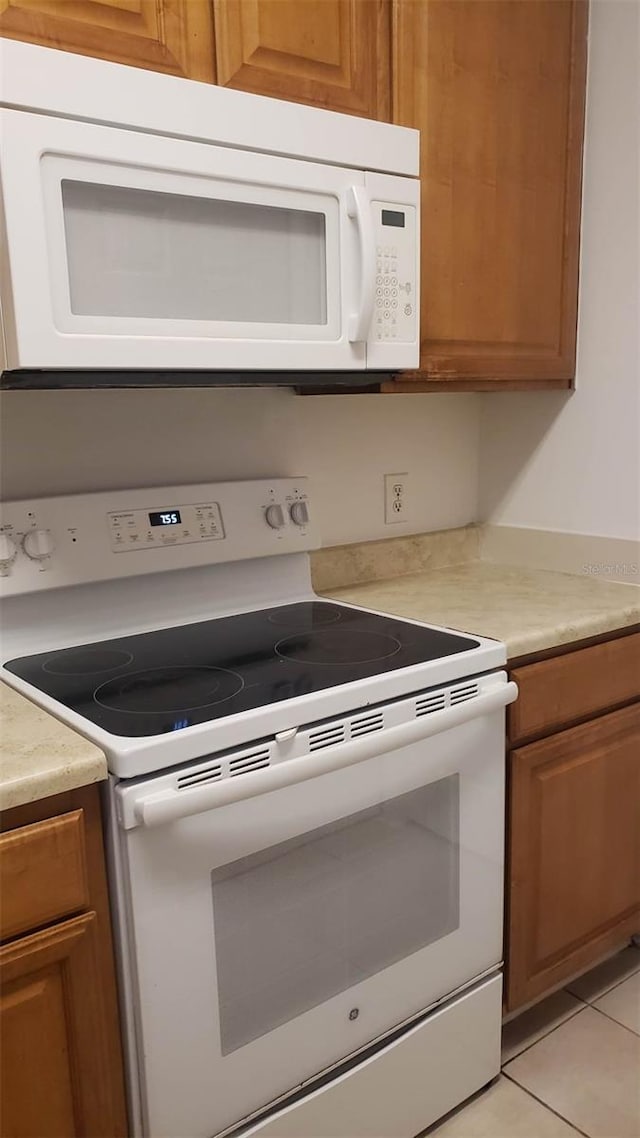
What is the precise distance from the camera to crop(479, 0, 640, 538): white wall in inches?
67.6

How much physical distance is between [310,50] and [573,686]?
1.17 m

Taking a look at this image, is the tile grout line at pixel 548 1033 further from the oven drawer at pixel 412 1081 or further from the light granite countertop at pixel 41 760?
the light granite countertop at pixel 41 760

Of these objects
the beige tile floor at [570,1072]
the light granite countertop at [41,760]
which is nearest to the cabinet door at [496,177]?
the light granite countertop at [41,760]

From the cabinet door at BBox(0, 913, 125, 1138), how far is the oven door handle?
0.54ft

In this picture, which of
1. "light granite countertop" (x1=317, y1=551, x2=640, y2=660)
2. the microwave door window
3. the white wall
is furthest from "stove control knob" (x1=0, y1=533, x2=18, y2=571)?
the white wall

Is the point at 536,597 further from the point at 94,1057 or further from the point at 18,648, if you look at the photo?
the point at 94,1057

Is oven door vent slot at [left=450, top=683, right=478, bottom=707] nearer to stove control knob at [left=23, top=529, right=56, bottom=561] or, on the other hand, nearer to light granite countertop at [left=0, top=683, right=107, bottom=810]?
light granite countertop at [left=0, top=683, right=107, bottom=810]

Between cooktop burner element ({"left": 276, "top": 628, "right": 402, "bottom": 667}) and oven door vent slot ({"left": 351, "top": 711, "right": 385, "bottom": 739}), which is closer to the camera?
oven door vent slot ({"left": 351, "top": 711, "right": 385, "bottom": 739})

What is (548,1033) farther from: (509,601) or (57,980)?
(57,980)

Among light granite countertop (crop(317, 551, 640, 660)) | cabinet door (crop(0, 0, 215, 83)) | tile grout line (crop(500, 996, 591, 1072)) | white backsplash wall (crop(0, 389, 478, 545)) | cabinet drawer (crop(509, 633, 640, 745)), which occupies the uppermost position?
cabinet door (crop(0, 0, 215, 83))

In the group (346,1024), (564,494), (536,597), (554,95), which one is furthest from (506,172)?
(346,1024)

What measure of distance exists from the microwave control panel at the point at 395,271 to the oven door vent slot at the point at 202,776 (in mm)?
769

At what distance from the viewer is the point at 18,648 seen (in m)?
1.40

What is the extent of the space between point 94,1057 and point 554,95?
1867 millimetres
